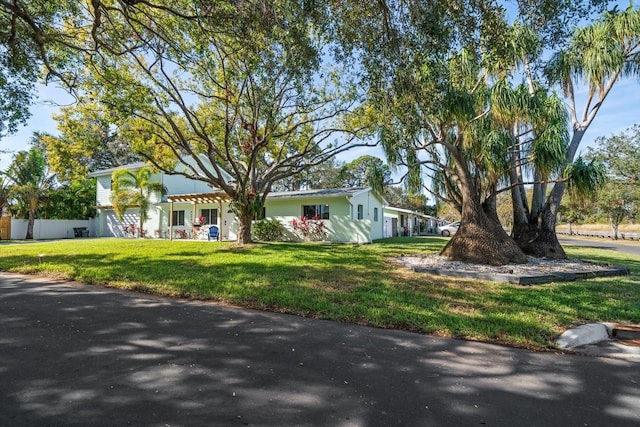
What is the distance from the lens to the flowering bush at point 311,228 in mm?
19953

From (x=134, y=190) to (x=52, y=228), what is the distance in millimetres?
7340

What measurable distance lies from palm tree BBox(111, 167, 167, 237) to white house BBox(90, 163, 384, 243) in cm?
51

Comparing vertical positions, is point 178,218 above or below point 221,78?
below

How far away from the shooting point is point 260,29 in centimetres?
732

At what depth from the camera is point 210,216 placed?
22.4m

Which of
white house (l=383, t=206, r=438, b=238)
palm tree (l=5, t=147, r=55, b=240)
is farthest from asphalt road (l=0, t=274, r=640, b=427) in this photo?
palm tree (l=5, t=147, r=55, b=240)

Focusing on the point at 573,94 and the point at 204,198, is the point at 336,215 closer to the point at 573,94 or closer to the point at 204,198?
the point at 204,198

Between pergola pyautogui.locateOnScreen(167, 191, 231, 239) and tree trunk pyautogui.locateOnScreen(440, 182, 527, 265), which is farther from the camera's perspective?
pergola pyautogui.locateOnScreen(167, 191, 231, 239)

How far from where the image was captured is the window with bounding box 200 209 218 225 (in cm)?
2218

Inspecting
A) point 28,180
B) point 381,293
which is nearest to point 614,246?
point 381,293

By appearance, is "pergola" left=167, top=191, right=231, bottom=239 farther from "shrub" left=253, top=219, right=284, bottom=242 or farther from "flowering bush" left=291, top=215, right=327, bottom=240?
A: "flowering bush" left=291, top=215, right=327, bottom=240

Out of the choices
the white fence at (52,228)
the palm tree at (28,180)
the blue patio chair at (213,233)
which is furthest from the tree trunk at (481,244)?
the white fence at (52,228)

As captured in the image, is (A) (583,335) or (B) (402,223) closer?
(A) (583,335)

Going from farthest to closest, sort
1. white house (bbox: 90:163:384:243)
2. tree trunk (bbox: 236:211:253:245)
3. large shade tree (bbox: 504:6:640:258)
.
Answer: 1. white house (bbox: 90:163:384:243)
2. tree trunk (bbox: 236:211:253:245)
3. large shade tree (bbox: 504:6:640:258)
